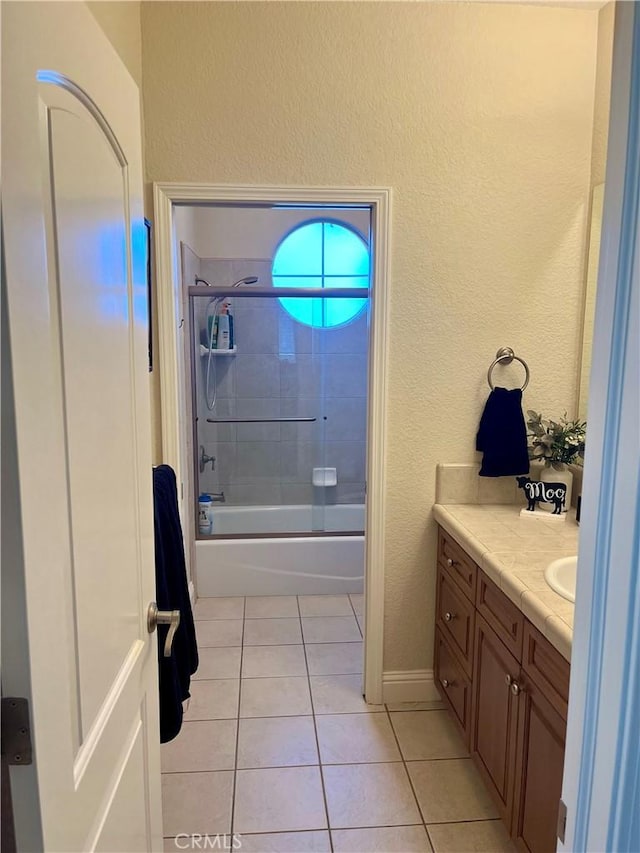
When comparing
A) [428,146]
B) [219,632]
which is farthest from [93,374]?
[219,632]

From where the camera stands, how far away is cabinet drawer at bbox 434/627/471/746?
2.18 meters

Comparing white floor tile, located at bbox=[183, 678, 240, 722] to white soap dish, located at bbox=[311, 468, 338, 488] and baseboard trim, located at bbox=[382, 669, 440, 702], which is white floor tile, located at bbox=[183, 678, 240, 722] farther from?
white soap dish, located at bbox=[311, 468, 338, 488]

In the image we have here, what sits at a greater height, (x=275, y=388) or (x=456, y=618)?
(x=275, y=388)

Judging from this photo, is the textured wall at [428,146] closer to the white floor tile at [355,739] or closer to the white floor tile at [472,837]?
the white floor tile at [355,739]

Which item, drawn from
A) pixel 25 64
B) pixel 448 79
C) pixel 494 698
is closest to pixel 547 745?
pixel 494 698

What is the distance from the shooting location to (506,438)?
242 centimetres

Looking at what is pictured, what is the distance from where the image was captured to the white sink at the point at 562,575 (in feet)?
5.46

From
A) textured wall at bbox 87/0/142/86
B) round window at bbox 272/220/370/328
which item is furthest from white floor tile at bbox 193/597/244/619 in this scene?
textured wall at bbox 87/0/142/86

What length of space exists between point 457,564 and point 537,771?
80cm

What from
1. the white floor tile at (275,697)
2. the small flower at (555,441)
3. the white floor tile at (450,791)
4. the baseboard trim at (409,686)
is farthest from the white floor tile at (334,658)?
the small flower at (555,441)

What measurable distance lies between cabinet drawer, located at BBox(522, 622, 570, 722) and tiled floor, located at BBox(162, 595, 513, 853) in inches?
28.4

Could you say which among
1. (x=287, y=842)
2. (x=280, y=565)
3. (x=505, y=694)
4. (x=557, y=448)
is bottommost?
(x=287, y=842)

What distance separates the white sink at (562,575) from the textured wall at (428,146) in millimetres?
789

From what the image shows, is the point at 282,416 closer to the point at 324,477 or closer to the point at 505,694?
the point at 324,477
